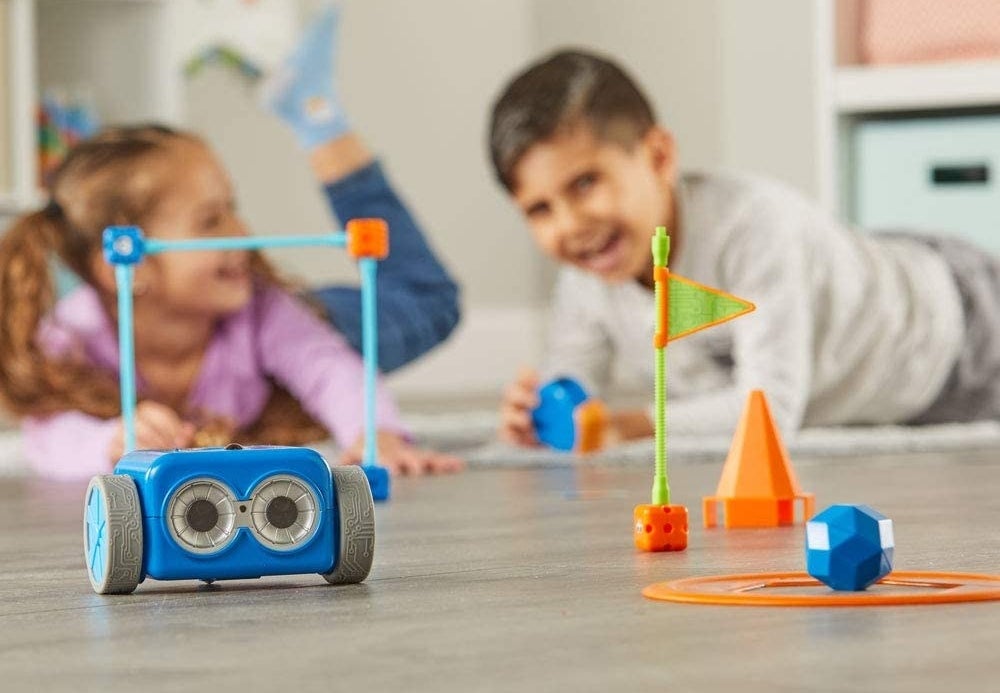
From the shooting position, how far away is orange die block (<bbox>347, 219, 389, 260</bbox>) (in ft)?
5.15

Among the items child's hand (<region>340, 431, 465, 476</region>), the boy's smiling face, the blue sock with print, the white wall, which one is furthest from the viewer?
the white wall

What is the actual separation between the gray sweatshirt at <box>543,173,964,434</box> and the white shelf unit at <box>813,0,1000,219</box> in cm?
24

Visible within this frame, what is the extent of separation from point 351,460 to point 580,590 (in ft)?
3.10

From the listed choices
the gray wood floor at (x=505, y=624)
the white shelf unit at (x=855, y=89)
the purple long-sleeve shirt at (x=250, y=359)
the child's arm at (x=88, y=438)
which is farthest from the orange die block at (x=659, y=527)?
the white shelf unit at (x=855, y=89)

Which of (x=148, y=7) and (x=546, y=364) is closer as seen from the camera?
(x=546, y=364)

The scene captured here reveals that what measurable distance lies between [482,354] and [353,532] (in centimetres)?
288

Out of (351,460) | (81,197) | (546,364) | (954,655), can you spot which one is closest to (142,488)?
(954,655)

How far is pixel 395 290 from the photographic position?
2.34 meters

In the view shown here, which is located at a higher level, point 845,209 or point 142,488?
point 845,209

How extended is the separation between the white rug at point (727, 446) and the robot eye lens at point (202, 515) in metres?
0.96

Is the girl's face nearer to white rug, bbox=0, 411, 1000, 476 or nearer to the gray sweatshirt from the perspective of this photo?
white rug, bbox=0, 411, 1000, 476

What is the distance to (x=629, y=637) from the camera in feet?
2.42

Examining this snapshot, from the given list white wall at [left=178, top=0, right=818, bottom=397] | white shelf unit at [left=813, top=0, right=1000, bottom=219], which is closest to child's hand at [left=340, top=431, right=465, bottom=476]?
white shelf unit at [left=813, top=0, right=1000, bottom=219]

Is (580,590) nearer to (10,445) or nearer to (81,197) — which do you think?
(81,197)
